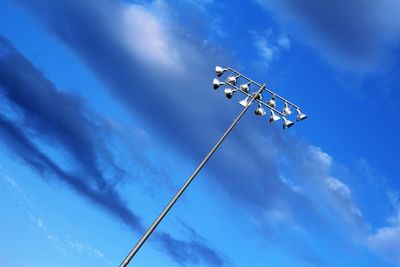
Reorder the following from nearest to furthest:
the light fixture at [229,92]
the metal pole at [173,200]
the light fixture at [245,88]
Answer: the metal pole at [173,200] < the light fixture at [245,88] < the light fixture at [229,92]

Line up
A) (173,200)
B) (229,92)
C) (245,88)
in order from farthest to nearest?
(229,92) → (245,88) → (173,200)

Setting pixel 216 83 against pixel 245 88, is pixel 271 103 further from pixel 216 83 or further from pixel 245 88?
pixel 216 83

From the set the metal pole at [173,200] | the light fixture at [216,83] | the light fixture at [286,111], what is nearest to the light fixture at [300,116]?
the light fixture at [286,111]

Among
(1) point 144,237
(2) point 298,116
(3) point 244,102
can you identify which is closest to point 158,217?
(1) point 144,237

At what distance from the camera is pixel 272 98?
58.2 feet

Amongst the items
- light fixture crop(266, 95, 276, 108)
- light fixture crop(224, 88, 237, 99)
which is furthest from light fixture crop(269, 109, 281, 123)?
light fixture crop(224, 88, 237, 99)

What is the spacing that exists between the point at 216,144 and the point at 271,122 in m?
3.34

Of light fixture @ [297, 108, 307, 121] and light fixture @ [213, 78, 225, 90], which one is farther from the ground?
light fixture @ [297, 108, 307, 121]

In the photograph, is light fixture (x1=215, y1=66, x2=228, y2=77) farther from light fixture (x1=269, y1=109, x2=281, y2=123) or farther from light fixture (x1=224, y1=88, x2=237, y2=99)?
light fixture (x1=269, y1=109, x2=281, y2=123)

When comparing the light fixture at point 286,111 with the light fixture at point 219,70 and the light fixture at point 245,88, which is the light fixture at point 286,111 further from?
the light fixture at point 219,70

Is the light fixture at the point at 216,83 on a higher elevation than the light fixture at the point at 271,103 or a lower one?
lower

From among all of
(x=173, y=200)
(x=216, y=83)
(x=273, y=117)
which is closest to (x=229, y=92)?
(x=216, y=83)

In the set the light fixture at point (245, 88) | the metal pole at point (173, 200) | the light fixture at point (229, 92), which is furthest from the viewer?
the light fixture at point (229, 92)

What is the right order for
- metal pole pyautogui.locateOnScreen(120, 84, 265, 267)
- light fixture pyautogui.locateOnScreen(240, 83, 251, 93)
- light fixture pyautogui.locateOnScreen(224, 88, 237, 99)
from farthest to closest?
light fixture pyautogui.locateOnScreen(224, 88, 237, 99) → light fixture pyautogui.locateOnScreen(240, 83, 251, 93) → metal pole pyautogui.locateOnScreen(120, 84, 265, 267)
